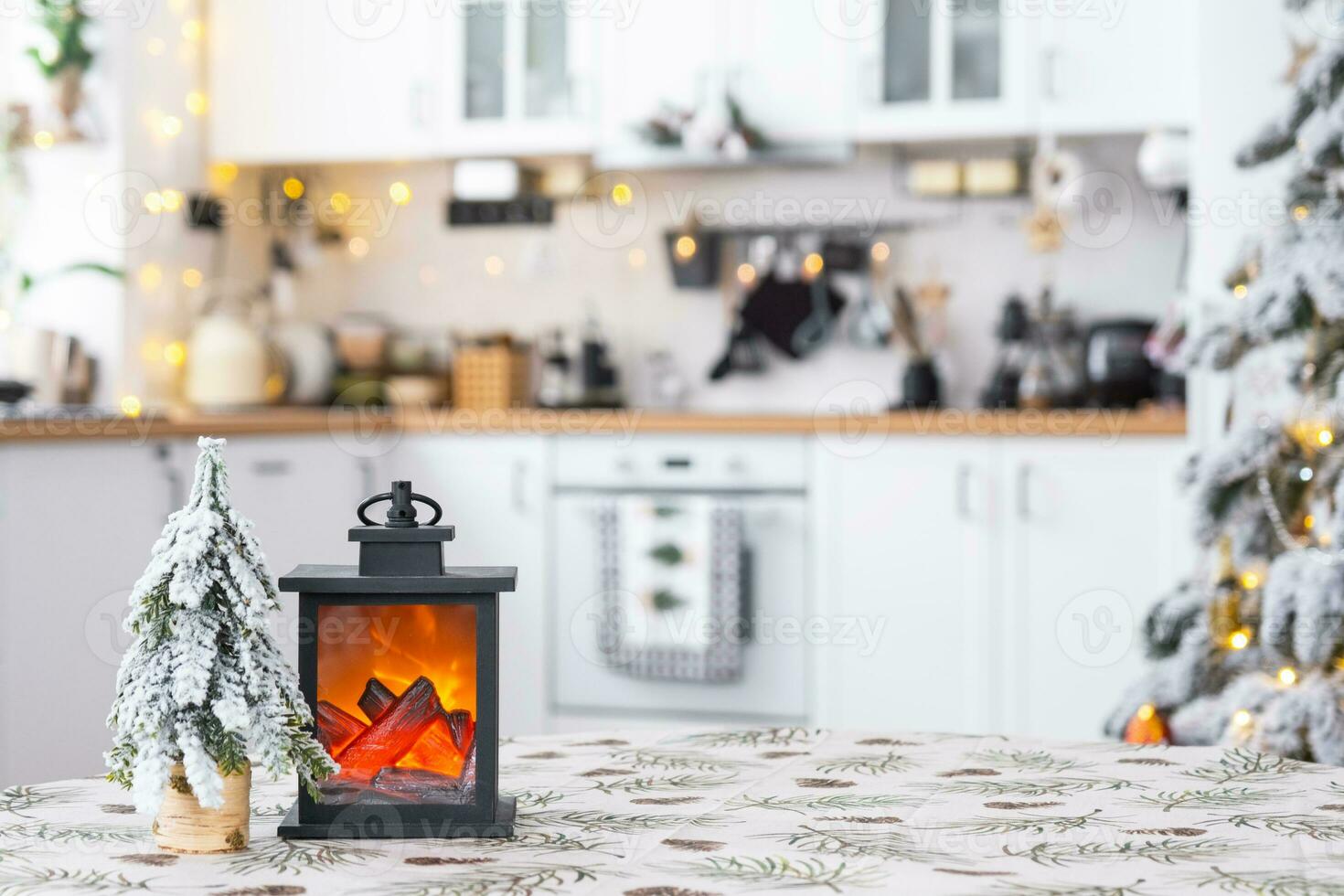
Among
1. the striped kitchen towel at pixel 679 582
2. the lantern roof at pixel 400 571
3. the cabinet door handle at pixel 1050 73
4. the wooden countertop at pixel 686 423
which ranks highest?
the cabinet door handle at pixel 1050 73

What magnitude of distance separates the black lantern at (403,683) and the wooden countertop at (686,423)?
2168 mm

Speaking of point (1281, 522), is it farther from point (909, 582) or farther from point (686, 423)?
point (686, 423)

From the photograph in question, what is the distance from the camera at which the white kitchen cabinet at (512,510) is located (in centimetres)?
367

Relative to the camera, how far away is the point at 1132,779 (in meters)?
1.09

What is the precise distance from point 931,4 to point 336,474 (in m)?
1.78

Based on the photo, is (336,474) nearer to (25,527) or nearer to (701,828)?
(25,527)

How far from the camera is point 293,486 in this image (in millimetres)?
3398

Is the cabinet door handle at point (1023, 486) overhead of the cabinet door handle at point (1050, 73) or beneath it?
beneath

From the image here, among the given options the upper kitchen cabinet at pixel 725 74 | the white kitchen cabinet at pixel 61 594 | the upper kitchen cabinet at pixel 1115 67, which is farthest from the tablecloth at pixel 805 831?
the upper kitchen cabinet at pixel 725 74

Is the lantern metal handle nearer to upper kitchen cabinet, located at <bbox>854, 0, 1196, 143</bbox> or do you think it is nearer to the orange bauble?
the orange bauble

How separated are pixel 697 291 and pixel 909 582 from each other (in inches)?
41.7

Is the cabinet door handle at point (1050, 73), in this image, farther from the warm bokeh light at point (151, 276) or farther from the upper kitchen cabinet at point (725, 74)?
the warm bokeh light at point (151, 276)

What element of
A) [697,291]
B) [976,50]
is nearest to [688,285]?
[697,291]

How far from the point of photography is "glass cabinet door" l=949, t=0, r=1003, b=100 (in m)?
3.63
